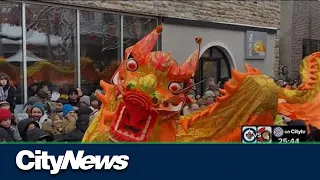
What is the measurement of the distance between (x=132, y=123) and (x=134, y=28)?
230 inches

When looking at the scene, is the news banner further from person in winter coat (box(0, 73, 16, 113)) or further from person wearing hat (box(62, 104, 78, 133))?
person in winter coat (box(0, 73, 16, 113))

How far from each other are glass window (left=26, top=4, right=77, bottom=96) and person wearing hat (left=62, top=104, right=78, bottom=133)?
78.6 inches

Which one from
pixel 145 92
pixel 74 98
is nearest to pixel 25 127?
pixel 145 92

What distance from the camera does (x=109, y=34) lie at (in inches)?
358

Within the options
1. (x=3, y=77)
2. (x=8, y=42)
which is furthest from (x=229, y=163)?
(x=8, y=42)

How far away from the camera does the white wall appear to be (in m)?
9.73

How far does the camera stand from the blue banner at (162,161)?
247 cm

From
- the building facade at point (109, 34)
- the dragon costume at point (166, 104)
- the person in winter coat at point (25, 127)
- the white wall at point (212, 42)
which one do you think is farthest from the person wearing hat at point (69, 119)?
the white wall at point (212, 42)

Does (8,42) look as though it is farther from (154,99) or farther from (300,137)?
(300,137)

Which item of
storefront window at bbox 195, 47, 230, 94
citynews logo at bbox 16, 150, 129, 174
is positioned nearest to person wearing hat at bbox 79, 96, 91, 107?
A: citynews logo at bbox 16, 150, 129, 174

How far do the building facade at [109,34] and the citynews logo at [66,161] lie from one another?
523 cm

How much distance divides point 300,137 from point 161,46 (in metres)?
6.07

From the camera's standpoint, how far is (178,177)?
252 cm

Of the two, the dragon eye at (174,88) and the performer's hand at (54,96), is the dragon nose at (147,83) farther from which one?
the performer's hand at (54,96)
